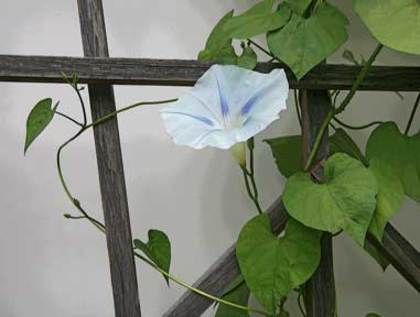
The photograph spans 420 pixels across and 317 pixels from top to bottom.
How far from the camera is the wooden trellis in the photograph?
830mm

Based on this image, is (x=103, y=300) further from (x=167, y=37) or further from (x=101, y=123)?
(x=167, y=37)

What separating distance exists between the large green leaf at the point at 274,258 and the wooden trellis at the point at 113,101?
7cm

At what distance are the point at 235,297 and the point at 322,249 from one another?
0.51ft

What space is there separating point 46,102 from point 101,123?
0.08 metres

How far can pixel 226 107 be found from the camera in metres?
0.78

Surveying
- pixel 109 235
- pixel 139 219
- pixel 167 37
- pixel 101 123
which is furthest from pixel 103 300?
pixel 167 37

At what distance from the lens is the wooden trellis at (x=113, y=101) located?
830 mm

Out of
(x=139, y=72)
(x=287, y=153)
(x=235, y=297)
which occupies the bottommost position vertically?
(x=235, y=297)

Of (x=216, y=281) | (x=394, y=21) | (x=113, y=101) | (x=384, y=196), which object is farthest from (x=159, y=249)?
(x=394, y=21)

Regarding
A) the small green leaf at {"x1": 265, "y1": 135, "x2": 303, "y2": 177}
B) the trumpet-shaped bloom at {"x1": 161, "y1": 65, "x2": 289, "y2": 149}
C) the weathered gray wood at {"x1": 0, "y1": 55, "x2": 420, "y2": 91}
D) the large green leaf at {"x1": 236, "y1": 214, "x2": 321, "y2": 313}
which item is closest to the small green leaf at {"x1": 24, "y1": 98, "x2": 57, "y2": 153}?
the weathered gray wood at {"x1": 0, "y1": 55, "x2": 420, "y2": 91}

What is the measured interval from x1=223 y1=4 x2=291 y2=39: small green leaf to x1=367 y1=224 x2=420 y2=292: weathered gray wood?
Answer: 34cm

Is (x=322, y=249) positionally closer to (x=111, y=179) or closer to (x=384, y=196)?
(x=384, y=196)

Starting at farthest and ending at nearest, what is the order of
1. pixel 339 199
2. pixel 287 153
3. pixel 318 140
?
pixel 287 153
pixel 318 140
pixel 339 199

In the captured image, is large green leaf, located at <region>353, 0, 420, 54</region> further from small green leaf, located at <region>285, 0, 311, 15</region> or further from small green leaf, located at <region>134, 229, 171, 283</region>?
small green leaf, located at <region>134, 229, 171, 283</region>
